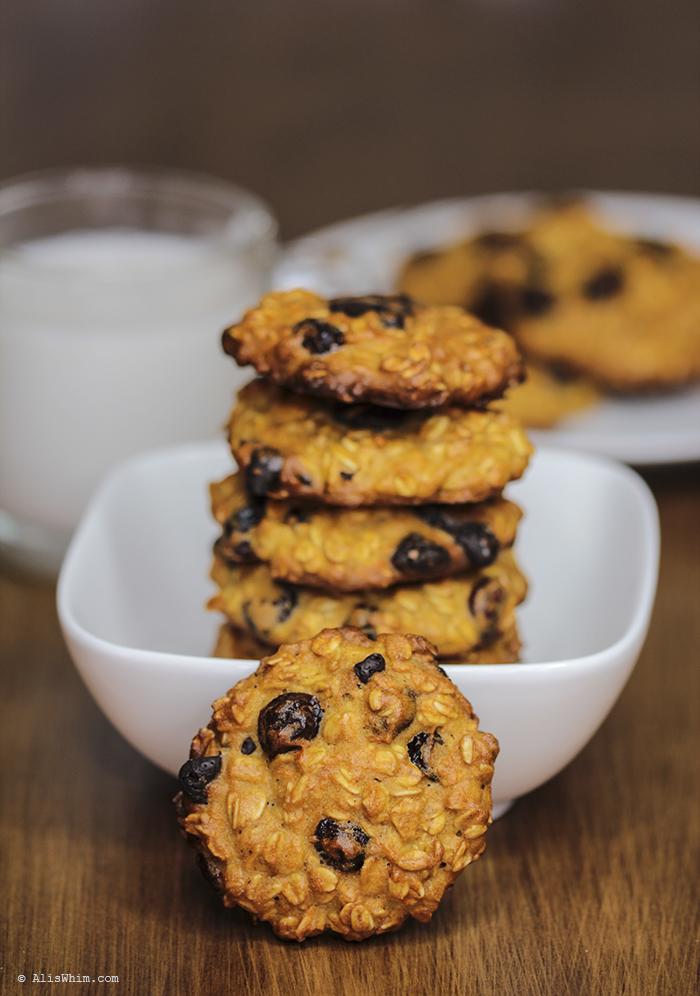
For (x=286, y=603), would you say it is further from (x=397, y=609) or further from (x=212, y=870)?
(x=212, y=870)

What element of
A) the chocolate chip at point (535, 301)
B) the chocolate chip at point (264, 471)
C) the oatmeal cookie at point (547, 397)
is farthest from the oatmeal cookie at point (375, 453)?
the chocolate chip at point (535, 301)

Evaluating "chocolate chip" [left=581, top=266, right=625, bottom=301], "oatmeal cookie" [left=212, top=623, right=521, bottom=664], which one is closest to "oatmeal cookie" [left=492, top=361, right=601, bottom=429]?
"chocolate chip" [left=581, top=266, right=625, bottom=301]

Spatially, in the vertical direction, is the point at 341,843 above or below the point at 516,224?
above

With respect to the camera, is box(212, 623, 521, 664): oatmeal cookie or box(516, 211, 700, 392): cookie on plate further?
box(516, 211, 700, 392): cookie on plate

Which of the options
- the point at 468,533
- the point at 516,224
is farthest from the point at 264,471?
the point at 516,224

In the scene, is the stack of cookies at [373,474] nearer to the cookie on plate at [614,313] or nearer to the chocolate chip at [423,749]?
the chocolate chip at [423,749]

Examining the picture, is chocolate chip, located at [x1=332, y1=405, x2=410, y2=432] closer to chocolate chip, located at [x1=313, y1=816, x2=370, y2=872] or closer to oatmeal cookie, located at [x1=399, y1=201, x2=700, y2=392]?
chocolate chip, located at [x1=313, y1=816, x2=370, y2=872]

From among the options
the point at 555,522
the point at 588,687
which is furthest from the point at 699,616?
the point at 588,687
